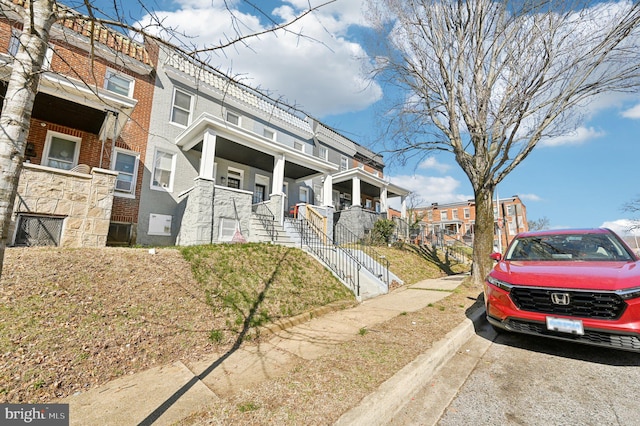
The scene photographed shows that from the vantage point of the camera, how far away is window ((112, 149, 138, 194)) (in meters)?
9.74

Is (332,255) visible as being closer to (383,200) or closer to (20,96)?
(20,96)

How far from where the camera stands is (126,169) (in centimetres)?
997

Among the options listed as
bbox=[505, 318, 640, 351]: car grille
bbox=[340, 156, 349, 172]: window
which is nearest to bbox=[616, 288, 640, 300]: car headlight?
bbox=[505, 318, 640, 351]: car grille

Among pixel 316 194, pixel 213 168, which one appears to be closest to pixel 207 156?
pixel 213 168

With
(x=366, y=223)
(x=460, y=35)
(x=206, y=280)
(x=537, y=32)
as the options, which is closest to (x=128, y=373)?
(x=206, y=280)

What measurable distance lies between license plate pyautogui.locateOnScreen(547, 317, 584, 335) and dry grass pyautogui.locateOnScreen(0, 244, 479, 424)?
1.39 metres

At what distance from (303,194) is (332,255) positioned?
8.02m

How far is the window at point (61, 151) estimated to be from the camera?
870 cm

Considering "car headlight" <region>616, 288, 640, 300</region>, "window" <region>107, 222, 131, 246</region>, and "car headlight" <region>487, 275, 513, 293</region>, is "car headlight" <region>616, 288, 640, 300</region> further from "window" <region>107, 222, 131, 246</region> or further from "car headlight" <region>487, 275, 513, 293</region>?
"window" <region>107, 222, 131, 246</region>

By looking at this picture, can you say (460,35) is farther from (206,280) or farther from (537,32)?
(206,280)

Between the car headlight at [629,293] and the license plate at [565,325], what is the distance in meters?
0.54

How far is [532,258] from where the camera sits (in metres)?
4.56

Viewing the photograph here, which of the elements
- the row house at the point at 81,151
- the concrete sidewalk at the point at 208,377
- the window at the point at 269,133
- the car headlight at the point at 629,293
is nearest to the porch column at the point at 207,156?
the row house at the point at 81,151

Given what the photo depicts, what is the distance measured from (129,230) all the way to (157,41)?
9323 millimetres
